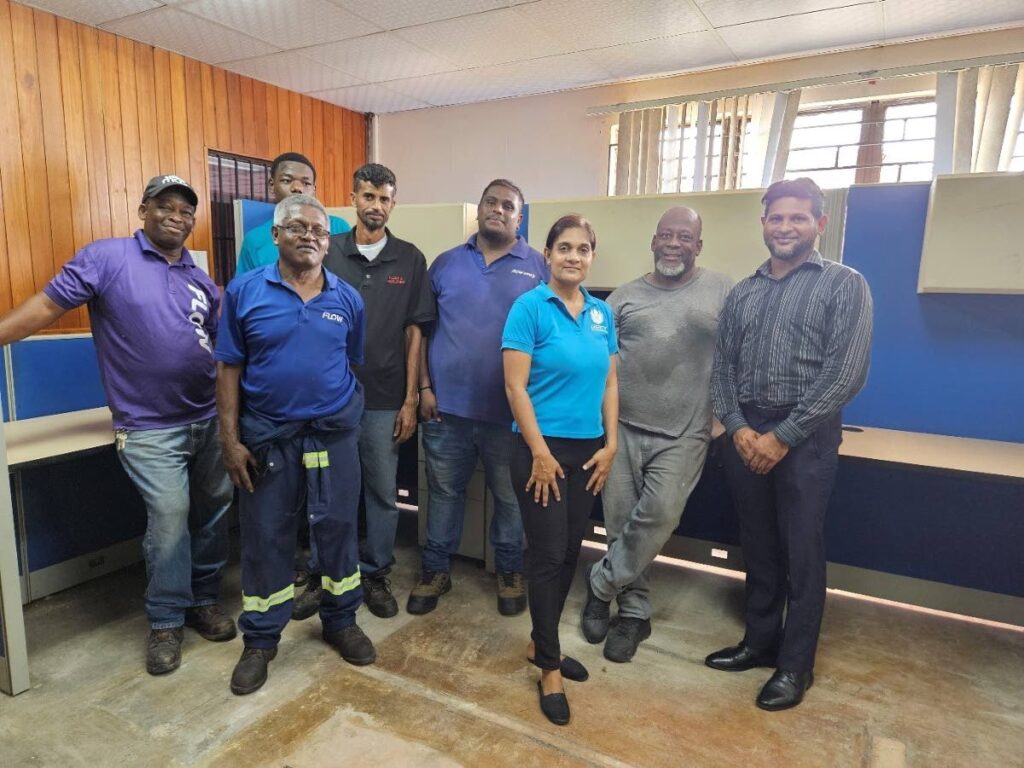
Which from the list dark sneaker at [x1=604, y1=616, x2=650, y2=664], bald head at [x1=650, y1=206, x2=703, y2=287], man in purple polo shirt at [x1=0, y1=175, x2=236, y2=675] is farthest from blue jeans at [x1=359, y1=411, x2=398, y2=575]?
bald head at [x1=650, y1=206, x2=703, y2=287]

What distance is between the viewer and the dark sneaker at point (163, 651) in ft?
6.80

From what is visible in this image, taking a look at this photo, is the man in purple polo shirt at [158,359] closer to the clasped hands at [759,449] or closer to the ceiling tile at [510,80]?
the clasped hands at [759,449]

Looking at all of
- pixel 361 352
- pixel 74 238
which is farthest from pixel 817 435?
pixel 74 238

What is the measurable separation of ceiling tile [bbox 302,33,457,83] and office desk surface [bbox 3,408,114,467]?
120 inches

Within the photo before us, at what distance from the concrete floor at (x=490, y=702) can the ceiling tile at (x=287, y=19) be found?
10.8ft

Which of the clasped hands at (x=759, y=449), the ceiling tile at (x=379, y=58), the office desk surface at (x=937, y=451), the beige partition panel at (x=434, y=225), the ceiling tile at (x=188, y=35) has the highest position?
the ceiling tile at (x=379, y=58)

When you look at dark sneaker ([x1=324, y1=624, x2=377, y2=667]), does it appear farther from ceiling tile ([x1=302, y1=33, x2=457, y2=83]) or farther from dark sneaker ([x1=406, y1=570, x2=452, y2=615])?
ceiling tile ([x1=302, y1=33, x2=457, y2=83])

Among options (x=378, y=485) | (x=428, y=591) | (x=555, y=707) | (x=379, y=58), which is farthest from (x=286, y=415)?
(x=379, y=58)

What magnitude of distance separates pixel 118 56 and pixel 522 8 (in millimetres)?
2722

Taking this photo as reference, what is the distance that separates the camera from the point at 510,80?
17.6 feet

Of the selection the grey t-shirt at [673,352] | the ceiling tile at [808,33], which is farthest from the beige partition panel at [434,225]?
the ceiling tile at [808,33]

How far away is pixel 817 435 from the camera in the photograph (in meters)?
1.93

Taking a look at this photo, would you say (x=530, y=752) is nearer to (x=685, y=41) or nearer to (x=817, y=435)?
(x=817, y=435)

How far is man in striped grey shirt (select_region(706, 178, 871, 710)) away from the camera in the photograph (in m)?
1.87
